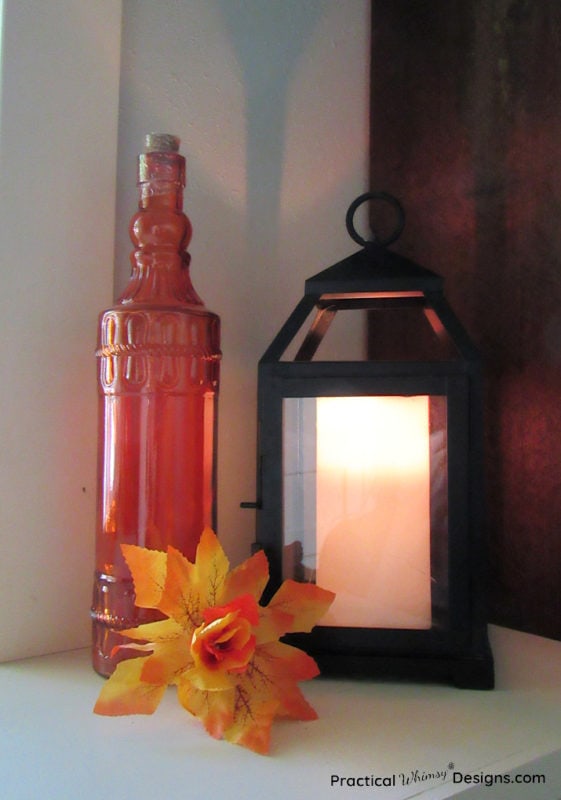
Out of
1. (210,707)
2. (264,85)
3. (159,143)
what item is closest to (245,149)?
(264,85)

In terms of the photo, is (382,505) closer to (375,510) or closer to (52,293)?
(375,510)

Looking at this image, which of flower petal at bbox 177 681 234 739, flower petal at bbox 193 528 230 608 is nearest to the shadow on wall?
flower petal at bbox 193 528 230 608

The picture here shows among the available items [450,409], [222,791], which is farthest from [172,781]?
[450,409]

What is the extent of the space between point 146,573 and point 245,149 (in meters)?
0.56

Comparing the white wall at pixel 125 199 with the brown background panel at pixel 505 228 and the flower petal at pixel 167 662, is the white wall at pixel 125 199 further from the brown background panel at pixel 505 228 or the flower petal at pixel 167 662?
the flower petal at pixel 167 662

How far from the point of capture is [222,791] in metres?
0.46

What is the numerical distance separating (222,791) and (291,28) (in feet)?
2.93

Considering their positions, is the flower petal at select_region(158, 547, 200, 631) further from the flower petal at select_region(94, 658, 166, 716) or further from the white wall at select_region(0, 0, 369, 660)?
the white wall at select_region(0, 0, 369, 660)

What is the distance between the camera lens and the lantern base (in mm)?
644

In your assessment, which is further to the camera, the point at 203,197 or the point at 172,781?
the point at 203,197

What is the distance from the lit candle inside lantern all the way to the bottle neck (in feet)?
0.61

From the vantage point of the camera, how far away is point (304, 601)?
1.99ft

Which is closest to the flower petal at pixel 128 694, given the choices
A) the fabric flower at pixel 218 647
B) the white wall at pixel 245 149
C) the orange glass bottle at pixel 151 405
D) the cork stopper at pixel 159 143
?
the fabric flower at pixel 218 647

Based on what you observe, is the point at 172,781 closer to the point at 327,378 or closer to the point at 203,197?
the point at 327,378
